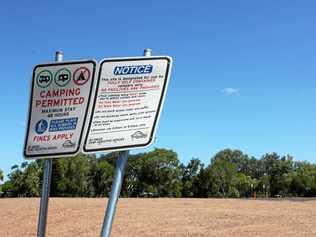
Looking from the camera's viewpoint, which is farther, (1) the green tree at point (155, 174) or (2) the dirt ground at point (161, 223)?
(1) the green tree at point (155, 174)

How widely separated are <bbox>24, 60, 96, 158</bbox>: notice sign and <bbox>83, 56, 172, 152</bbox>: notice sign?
0.08 meters

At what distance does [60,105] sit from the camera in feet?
10.6

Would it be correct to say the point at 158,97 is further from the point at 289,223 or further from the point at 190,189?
the point at 190,189

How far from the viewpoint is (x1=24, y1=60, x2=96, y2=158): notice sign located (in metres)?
3.19

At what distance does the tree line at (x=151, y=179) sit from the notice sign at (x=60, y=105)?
6778 cm

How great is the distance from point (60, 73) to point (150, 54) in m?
0.59

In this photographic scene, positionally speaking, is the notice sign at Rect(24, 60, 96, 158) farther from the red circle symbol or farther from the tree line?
the tree line

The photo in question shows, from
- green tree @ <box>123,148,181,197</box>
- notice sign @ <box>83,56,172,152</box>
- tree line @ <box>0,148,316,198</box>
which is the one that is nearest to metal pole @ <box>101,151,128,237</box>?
notice sign @ <box>83,56,172,152</box>

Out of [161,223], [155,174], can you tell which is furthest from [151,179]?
[161,223]

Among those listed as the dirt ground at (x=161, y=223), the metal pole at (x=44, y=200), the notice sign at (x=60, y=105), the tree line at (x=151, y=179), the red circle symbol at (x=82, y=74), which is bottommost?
the dirt ground at (x=161, y=223)

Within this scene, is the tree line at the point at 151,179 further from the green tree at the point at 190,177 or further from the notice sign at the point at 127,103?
the notice sign at the point at 127,103

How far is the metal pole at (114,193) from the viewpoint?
3.26 m

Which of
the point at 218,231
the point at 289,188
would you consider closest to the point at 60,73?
the point at 218,231

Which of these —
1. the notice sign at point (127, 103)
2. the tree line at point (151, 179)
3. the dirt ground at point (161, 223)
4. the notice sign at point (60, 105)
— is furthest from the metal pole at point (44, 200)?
the tree line at point (151, 179)
